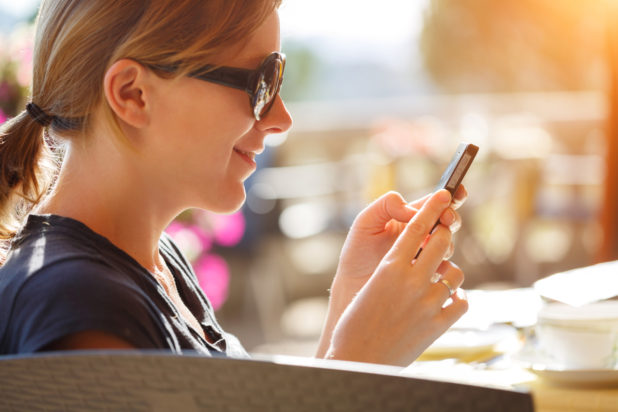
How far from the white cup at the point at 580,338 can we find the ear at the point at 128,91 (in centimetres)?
70

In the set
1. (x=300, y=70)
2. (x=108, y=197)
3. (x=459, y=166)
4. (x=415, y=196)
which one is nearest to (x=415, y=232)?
(x=459, y=166)

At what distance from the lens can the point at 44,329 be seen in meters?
0.74

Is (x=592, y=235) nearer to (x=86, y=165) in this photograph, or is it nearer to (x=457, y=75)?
(x=86, y=165)

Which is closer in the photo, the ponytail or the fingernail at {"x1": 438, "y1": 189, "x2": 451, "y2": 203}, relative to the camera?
the fingernail at {"x1": 438, "y1": 189, "x2": 451, "y2": 203}

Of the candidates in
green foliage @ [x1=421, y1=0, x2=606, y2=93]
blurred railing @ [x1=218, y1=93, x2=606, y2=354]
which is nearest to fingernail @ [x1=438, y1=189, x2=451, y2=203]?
blurred railing @ [x1=218, y1=93, x2=606, y2=354]

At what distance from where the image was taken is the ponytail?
1135 millimetres

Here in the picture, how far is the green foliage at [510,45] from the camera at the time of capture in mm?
13375

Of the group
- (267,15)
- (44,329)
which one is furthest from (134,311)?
(267,15)

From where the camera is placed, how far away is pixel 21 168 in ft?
3.78

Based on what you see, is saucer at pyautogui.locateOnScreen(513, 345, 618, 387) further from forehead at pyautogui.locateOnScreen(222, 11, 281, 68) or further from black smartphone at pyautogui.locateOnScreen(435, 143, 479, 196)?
forehead at pyautogui.locateOnScreen(222, 11, 281, 68)

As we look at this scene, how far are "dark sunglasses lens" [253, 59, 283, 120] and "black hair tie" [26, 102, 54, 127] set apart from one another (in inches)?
11.4

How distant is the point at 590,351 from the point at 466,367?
21 cm

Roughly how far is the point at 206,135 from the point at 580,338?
2.13 feet

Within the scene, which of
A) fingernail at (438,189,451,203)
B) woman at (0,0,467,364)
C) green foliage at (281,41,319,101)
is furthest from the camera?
green foliage at (281,41,319,101)
